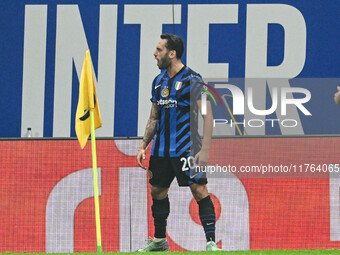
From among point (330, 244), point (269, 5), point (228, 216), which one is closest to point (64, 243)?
point (228, 216)

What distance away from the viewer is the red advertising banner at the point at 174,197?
10.2 meters

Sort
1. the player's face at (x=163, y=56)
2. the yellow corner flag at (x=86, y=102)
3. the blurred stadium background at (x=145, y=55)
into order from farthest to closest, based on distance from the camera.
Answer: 1. the blurred stadium background at (x=145, y=55)
2. the yellow corner flag at (x=86, y=102)
3. the player's face at (x=163, y=56)

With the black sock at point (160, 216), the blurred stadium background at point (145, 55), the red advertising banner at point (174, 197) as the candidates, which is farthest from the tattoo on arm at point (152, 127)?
the blurred stadium background at point (145, 55)

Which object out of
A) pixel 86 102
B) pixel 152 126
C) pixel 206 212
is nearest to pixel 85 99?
pixel 86 102

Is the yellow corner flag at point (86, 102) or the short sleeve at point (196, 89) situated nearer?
the short sleeve at point (196, 89)

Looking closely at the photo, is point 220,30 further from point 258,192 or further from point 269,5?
point 258,192

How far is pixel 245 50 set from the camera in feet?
42.4

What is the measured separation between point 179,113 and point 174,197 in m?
1.92

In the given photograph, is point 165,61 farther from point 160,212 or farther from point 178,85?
point 160,212

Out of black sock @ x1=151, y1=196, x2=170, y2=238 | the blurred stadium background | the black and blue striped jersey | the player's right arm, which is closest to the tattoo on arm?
the player's right arm

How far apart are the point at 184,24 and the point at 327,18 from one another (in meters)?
1.97

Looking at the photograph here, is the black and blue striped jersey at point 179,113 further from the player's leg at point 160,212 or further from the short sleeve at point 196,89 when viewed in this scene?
the player's leg at point 160,212

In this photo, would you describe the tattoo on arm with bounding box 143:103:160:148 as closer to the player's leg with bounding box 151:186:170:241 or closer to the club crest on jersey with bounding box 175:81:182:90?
the club crest on jersey with bounding box 175:81:182:90

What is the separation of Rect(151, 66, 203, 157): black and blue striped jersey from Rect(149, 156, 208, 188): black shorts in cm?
6
